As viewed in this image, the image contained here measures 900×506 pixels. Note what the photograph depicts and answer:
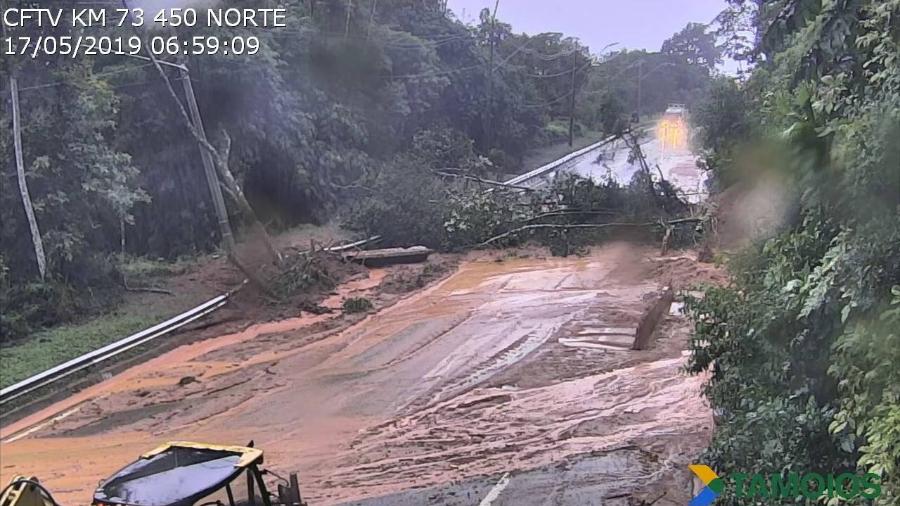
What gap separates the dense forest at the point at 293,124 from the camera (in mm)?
15461

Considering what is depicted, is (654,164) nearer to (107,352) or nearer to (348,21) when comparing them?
(348,21)

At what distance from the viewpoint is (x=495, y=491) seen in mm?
8047

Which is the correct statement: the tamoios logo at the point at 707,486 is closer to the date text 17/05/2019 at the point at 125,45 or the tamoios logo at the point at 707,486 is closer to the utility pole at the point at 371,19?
the date text 17/05/2019 at the point at 125,45

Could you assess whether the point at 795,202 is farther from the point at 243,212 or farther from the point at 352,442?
the point at 243,212

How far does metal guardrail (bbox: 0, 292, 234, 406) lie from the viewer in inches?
458

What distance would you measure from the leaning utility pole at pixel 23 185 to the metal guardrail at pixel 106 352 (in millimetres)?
2482

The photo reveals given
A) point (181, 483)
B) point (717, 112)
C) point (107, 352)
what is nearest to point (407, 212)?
point (717, 112)

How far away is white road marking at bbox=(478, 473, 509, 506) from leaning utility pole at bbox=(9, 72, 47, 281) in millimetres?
10491

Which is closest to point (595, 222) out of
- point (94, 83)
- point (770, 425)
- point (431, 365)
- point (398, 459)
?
point (431, 365)

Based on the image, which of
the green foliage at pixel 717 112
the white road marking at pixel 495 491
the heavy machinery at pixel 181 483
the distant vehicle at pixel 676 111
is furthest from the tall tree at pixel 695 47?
the heavy machinery at pixel 181 483

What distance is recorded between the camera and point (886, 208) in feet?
13.8

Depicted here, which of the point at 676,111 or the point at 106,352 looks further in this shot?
→ the point at 676,111

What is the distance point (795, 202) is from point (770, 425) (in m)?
1.52

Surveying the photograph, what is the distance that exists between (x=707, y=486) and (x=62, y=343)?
10.9 meters
